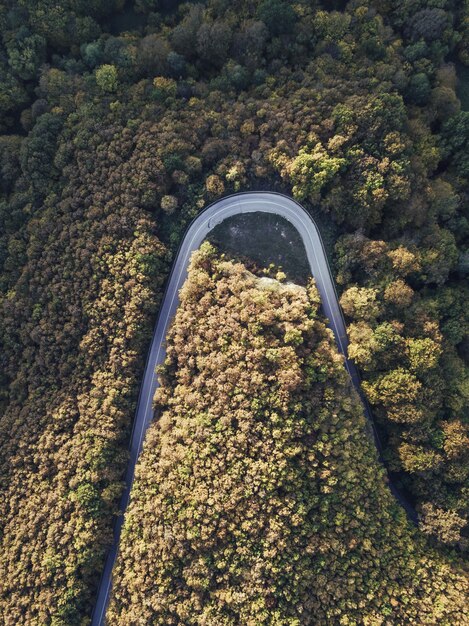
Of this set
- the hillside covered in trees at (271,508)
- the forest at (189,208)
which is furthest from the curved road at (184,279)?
the hillside covered in trees at (271,508)

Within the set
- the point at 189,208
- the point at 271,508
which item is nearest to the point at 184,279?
the point at 189,208

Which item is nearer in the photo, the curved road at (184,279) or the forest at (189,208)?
the forest at (189,208)

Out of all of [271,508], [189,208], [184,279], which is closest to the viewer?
[271,508]

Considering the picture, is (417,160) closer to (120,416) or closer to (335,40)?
(335,40)

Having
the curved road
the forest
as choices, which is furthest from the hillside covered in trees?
the curved road

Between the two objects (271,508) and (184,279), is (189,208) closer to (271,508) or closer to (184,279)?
(184,279)

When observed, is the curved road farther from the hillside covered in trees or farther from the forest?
the hillside covered in trees

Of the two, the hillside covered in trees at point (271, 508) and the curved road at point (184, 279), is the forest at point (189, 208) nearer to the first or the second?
the curved road at point (184, 279)
